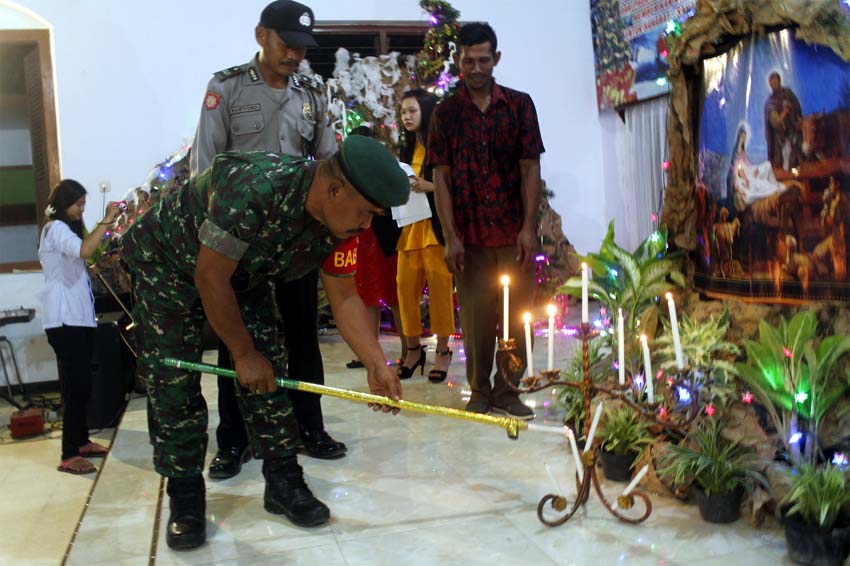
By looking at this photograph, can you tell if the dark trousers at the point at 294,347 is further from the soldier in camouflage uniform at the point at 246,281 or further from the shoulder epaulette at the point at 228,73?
the shoulder epaulette at the point at 228,73

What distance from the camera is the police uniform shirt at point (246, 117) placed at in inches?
124

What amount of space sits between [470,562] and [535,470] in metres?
0.83

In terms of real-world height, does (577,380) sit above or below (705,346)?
below

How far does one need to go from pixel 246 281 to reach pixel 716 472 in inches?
63.9

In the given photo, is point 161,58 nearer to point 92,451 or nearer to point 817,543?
→ point 92,451

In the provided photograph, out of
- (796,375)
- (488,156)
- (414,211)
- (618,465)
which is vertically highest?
(488,156)

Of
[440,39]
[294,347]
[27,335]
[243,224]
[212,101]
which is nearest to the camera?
[243,224]

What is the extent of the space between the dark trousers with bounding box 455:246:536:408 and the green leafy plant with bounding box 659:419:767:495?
48.7 inches

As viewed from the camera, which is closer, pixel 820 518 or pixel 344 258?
pixel 820 518

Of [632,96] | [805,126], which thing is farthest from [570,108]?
[805,126]

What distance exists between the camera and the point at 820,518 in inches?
85.8

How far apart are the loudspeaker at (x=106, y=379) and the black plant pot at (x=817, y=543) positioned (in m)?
3.79

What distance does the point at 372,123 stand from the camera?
752cm

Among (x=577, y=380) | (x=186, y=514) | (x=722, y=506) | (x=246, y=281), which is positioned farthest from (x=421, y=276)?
(x=722, y=506)
